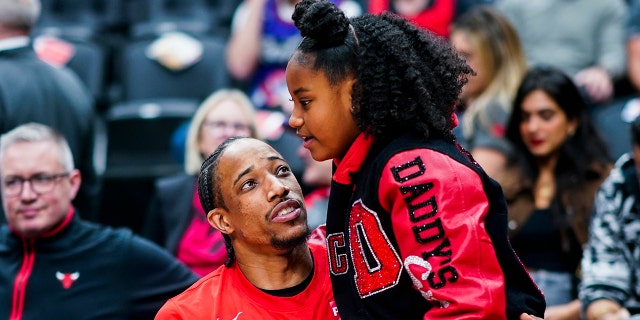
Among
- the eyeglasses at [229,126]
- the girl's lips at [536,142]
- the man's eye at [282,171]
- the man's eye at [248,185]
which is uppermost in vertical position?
the man's eye at [282,171]

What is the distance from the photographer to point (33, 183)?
3.72m

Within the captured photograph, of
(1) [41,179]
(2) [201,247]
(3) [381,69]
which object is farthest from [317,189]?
(3) [381,69]

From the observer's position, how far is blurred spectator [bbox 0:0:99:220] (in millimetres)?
4539

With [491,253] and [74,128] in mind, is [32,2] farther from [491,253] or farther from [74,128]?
[491,253]

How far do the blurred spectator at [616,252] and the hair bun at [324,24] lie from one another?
5.53 ft

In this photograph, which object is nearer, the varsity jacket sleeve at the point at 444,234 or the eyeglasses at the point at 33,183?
the varsity jacket sleeve at the point at 444,234

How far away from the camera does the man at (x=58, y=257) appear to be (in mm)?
3557

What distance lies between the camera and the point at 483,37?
505 centimetres

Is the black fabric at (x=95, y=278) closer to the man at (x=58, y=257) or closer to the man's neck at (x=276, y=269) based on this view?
the man at (x=58, y=257)

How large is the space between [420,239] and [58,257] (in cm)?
181

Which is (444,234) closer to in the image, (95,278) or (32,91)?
(95,278)

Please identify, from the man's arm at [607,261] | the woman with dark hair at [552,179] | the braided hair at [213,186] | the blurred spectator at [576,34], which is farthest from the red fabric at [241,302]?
the blurred spectator at [576,34]

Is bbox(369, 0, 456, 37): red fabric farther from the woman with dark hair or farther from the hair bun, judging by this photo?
the hair bun

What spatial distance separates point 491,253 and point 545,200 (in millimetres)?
2032
